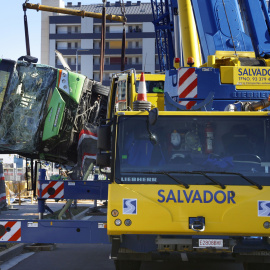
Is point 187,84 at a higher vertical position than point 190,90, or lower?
higher

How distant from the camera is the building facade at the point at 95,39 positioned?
106 metres

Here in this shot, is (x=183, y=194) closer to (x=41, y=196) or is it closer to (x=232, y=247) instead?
(x=232, y=247)

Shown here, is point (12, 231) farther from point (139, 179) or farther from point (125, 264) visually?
point (139, 179)

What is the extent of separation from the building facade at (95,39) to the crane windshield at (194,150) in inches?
3760

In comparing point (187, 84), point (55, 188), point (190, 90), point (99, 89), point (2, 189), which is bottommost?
point (2, 189)

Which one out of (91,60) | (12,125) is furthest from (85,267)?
(91,60)

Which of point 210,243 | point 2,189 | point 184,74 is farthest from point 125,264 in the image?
point 2,189

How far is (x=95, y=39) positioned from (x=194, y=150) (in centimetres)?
10100

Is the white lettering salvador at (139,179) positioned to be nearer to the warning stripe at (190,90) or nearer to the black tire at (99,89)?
the warning stripe at (190,90)

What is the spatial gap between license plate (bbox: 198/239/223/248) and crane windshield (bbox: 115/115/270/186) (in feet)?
2.19

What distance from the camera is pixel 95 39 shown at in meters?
108

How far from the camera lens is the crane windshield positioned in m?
7.88

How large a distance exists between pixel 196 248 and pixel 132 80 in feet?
25.9

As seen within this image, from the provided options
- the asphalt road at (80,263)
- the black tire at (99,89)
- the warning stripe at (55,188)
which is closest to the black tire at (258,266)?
the asphalt road at (80,263)
